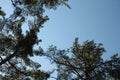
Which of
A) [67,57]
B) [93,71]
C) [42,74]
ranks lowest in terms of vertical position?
[42,74]

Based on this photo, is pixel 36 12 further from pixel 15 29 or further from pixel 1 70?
pixel 1 70

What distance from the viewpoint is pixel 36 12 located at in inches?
799

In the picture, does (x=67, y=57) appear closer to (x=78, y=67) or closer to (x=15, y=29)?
(x=78, y=67)

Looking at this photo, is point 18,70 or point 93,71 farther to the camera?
point 93,71

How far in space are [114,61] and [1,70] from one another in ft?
35.4

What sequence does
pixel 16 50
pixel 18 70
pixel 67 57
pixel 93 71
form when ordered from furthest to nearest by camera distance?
pixel 67 57 → pixel 93 71 → pixel 18 70 → pixel 16 50

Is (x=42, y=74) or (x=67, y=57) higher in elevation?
(x=67, y=57)

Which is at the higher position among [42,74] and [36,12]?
[36,12]

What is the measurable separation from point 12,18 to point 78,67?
29.1 ft

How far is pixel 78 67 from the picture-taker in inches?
1009

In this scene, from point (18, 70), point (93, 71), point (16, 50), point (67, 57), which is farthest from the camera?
point (67, 57)

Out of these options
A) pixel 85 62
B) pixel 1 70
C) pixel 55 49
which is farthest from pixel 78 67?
pixel 1 70

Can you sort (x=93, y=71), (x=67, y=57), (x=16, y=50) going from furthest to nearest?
(x=67, y=57)
(x=93, y=71)
(x=16, y=50)

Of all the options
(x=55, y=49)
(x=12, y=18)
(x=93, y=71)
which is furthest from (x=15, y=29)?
(x=93, y=71)
